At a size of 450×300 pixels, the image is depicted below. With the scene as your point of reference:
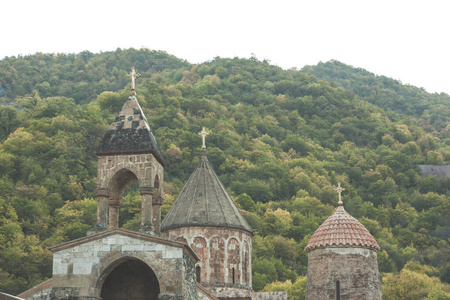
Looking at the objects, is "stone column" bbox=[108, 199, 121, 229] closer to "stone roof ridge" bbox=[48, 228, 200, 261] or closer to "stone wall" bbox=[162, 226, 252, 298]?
"stone roof ridge" bbox=[48, 228, 200, 261]

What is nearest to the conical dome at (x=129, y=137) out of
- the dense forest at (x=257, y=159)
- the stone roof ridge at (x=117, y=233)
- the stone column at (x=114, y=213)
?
the stone column at (x=114, y=213)

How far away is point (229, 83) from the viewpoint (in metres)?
86.1

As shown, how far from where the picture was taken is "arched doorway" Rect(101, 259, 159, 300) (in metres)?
14.4

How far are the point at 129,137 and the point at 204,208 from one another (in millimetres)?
7579

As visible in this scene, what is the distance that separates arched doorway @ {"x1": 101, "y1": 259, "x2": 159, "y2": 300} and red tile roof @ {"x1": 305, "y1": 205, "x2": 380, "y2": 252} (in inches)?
222

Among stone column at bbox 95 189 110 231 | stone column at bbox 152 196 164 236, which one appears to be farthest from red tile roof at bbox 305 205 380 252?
stone column at bbox 95 189 110 231

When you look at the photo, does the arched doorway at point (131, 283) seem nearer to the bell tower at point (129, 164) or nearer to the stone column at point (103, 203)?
the bell tower at point (129, 164)

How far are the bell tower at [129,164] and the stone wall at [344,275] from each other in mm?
5624

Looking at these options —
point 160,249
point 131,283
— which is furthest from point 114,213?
point 160,249

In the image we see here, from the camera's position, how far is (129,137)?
1416cm

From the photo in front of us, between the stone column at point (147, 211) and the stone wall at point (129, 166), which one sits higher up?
the stone wall at point (129, 166)

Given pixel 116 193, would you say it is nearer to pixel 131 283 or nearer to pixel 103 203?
pixel 103 203

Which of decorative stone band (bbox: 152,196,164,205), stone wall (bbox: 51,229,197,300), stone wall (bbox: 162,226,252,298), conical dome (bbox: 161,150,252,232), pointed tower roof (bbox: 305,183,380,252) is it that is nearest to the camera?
stone wall (bbox: 51,229,197,300)

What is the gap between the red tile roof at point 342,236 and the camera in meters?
→ 17.6
